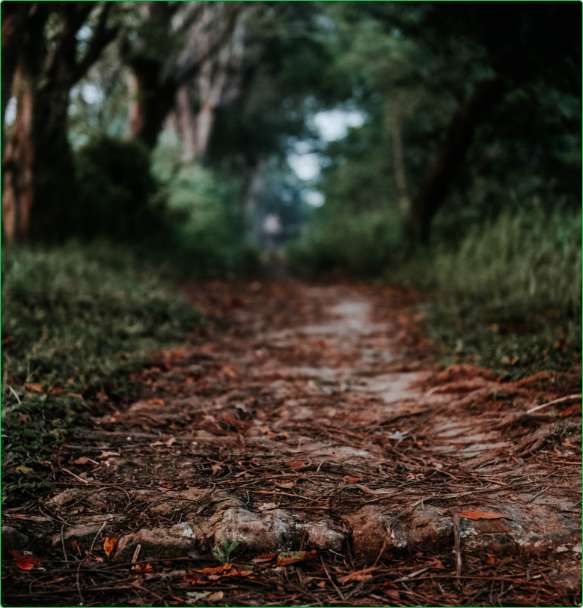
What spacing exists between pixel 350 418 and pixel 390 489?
3.60ft

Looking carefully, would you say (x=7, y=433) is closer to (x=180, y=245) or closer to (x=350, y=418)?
(x=350, y=418)

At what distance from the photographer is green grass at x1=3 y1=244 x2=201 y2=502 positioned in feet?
10.4

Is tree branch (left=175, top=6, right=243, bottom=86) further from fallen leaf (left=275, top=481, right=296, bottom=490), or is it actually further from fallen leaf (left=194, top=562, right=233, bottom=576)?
fallen leaf (left=194, top=562, right=233, bottom=576)

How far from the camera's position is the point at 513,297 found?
5930mm

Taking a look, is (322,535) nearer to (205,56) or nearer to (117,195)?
(117,195)

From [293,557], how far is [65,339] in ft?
9.68

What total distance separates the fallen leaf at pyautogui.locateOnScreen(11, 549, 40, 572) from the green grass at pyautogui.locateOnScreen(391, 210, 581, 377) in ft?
10.2

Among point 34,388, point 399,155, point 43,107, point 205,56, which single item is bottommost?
point 34,388

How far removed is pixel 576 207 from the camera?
8164 millimetres

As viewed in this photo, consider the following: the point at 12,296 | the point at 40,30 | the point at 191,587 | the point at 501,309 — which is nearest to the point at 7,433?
the point at 191,587

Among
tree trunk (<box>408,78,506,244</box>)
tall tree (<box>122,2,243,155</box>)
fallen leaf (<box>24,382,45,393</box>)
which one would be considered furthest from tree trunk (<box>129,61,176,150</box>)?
fallen leaf (<box>24,382,45,393</box>)

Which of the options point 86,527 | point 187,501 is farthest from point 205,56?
point 86,527

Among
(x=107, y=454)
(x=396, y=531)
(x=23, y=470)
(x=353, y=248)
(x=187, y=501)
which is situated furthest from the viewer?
(x=353, y=248)

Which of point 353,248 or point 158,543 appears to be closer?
point 158,543
